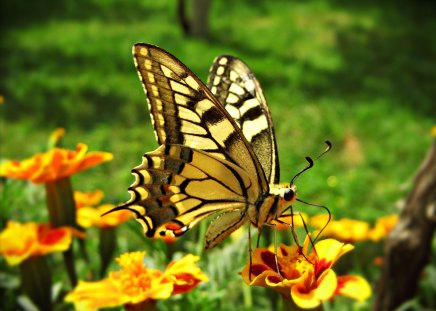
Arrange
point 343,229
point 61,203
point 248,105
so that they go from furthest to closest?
point 343,229
point 61,203
point 248,105

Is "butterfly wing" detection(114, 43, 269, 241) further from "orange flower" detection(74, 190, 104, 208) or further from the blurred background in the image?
the blurred background

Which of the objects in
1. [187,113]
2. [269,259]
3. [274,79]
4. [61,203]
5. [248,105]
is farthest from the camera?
[274,79]

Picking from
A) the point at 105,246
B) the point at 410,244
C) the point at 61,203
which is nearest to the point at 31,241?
the point at 61,203

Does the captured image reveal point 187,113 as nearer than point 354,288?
No

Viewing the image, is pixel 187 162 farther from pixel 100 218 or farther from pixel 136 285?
pixel 100 218

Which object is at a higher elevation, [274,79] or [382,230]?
[274,79]

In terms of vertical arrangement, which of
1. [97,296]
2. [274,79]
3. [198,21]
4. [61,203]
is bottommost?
[97,296]

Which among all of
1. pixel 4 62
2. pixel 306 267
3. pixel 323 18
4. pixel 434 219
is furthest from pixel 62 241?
pixel 323 18
